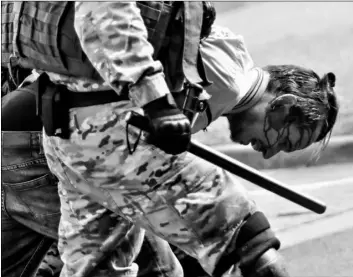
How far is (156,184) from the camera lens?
312 cm

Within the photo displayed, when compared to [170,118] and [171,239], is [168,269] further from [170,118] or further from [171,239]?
[170,118]

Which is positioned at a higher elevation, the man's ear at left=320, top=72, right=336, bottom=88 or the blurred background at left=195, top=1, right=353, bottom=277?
the man's ear at left=320, top=72, right=336, bottom=88

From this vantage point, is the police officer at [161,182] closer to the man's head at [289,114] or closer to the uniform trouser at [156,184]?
the uniform trouser at [156,184]

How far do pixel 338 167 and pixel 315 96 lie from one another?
4824 millimetres

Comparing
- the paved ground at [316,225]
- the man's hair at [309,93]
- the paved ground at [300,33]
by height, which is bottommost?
the paved ground at [300,33]

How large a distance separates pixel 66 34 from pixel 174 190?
1.86ft

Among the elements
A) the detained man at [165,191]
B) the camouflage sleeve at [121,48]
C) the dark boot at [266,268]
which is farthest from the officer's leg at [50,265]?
the camouflage sleeve at [121,48]

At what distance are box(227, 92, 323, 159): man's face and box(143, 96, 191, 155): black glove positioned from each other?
1.19m

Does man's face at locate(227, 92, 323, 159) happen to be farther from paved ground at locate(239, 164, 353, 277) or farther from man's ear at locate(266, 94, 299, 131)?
paved ground at locate(239, 164, 353, 277)

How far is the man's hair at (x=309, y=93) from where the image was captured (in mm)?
3879

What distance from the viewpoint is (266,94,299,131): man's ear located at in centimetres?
389

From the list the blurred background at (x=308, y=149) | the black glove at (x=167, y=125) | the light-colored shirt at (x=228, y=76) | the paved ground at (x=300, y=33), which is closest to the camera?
the black glove at (x=167, y=125)

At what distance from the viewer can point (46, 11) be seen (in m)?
3.08

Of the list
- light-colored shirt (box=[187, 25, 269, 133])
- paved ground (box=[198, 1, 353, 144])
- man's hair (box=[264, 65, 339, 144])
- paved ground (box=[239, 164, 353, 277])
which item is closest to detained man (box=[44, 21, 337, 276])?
light-colored shirt (box=[187, 25, 269, 133])
